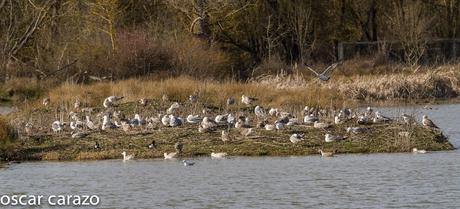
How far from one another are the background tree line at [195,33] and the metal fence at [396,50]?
26.3 inches

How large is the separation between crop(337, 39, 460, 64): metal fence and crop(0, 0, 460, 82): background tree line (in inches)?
26.3

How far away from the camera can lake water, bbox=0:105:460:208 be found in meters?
17.5

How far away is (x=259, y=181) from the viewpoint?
1970cm

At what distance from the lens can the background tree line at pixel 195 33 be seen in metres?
43.6

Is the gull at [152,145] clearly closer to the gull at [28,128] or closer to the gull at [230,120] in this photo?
the gull at [230,120]

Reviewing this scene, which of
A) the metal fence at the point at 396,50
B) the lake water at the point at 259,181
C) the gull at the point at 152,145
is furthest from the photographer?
the metal fence at the point at 396,50

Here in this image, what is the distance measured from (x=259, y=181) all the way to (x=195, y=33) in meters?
30.1

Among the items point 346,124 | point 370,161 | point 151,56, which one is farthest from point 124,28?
point 370,161

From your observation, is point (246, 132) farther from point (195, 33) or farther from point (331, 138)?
point (195, 33)

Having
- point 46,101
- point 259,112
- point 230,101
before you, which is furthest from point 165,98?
point 259,112

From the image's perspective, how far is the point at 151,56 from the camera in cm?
4347

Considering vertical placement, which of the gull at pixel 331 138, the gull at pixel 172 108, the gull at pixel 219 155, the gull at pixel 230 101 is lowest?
the gull at pixel 219 155

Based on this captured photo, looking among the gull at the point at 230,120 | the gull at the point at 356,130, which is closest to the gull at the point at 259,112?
the gull at the point at 230,120

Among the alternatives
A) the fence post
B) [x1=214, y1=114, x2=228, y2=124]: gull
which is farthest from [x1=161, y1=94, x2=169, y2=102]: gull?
the fence post
